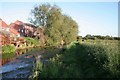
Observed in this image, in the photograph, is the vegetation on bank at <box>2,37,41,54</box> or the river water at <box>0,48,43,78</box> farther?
the vegetation on bank at <box>2,37,41,54</box>

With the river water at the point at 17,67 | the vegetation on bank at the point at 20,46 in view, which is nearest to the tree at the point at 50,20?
the vegetation on bank at the point at 20,46

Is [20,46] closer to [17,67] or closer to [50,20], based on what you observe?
[50,20]

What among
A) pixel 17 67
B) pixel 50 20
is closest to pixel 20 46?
pixel 50 20

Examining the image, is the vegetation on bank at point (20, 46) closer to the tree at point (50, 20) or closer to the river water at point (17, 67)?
the tree at point (50, 20)

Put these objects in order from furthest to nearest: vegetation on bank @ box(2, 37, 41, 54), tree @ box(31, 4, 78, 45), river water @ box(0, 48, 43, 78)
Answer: tree @ box(31, 4, 78, 45) → vegetation on bank @ box(2, 37, 41, 54) → river water @ box(0, 48, 43, 78)

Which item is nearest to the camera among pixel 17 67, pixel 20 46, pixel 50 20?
pixel 17 67

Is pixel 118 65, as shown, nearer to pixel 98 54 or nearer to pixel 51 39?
pixel 98 54

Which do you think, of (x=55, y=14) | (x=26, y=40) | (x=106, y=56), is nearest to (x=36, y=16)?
(x=55, y=14)

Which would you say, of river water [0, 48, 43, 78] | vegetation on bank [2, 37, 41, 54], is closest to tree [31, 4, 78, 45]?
vegetation on bank [2, 37, 41, 54]

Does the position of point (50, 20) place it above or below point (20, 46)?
above

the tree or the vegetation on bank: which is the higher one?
the tree

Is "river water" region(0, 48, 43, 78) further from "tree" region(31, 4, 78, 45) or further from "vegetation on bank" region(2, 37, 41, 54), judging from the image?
"tree" region(31, 4, 78, 45)

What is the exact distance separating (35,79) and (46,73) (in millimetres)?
921

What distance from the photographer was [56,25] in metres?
70.5
